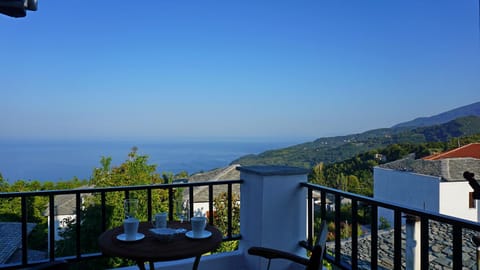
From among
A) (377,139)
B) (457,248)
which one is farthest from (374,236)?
(377,139)

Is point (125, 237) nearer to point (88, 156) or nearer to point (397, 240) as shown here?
point (397, 240)

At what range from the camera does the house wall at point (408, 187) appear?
1703 centimetres

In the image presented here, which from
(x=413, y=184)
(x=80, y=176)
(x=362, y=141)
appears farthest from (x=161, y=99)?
(x=413, y=184)

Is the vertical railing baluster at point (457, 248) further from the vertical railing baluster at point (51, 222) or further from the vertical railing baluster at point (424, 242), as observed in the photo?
the vertical railing baluster at point (51, 222)

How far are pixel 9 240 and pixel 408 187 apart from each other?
17593mm

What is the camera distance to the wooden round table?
6.12 feet

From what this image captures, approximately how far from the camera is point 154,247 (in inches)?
78.0

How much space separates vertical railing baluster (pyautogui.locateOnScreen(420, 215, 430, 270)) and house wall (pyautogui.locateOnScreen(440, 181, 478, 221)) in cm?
1636

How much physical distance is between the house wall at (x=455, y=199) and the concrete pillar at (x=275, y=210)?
15566 millimetres

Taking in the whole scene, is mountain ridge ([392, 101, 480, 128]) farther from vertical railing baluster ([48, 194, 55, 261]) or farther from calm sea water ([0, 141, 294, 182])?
vertical railing baluster ([48, 194, 55, 261])

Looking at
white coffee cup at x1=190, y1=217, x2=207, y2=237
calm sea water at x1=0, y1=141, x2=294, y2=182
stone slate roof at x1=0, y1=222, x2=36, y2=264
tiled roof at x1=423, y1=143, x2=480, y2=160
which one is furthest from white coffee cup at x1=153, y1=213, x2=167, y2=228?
tiled roof at x1=423, y1=143, x2=480, y2=160

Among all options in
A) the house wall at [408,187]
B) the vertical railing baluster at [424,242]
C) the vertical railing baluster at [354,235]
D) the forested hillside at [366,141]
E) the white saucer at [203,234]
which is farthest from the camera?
the house wall at [408,187]

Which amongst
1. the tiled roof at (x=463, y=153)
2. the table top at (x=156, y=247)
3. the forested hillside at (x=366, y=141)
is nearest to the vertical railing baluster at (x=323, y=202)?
the table top at (x=156, y=247)

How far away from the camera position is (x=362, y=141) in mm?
16000
